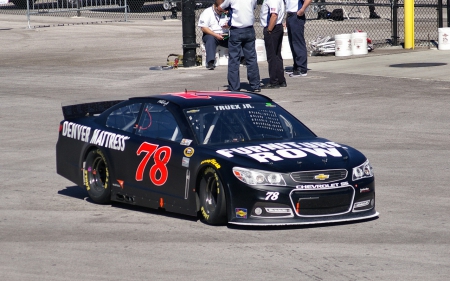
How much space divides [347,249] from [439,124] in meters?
7.12

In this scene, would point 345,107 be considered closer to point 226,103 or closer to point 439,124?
A: point 439,124

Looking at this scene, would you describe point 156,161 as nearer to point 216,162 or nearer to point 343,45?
point 216,162

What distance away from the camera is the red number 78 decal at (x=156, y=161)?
8.93 metres

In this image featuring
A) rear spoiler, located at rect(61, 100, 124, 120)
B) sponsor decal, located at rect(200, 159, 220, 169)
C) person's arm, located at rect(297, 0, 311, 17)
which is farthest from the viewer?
person's arm, located at rect(297, 0, 311, 17)

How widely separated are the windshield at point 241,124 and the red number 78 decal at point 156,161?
363 mm

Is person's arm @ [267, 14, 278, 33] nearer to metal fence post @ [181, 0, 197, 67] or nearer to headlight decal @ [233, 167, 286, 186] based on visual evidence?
metal fence post @ [181, 0, 197, 67]

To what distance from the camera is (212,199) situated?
8.53 meters

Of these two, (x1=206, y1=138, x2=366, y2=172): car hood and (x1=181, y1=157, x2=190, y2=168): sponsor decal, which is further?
(x1=181, y1=157, x2=190, y2=168): sponsor decal

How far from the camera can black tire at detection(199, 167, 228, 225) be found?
27.3 ft

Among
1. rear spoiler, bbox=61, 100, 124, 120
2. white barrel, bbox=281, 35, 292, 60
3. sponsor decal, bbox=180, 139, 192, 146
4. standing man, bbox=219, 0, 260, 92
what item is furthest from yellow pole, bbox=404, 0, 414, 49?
sponsor decal, bbox=180, 139, 192, 146

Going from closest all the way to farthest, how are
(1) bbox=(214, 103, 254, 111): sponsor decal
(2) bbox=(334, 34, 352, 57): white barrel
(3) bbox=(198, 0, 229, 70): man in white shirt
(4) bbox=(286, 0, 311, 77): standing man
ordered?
(1) bbox=(214, 103, 254, 111): sponsor decal
(4) bbox=(286, 0, 311, 77): standing man
(3) bbox=(198, 0, 229, 70): man in white shirt
(2) bbox=(334, 34, 352, 57): white barrel

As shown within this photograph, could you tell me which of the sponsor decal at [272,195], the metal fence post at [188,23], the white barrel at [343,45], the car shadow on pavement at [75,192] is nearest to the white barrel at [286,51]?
the white barrel at [343,45]

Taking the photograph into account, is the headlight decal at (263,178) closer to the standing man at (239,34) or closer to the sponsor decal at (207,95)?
the sponsor decal at (207,95)

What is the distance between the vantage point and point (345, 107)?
16078 millimetres
